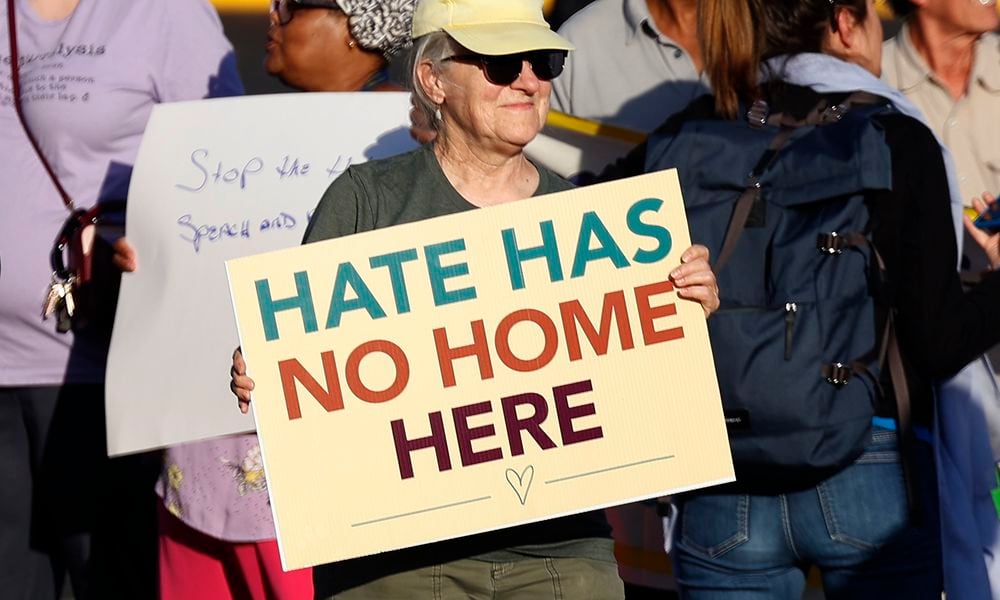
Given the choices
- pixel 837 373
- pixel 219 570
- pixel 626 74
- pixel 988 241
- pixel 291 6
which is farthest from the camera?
pixel 626 74

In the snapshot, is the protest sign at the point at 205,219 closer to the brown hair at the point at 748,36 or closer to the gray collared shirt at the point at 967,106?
the brown hair at the point at 748,36

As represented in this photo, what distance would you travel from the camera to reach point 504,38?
10.5ft

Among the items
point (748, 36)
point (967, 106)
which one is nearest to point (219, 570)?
point (748, 36)

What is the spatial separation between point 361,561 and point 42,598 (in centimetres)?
167

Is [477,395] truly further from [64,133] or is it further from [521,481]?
[64,133]

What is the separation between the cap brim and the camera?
316 cm

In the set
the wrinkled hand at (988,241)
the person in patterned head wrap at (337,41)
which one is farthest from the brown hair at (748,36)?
the person in patterned head wrap at (337,41)

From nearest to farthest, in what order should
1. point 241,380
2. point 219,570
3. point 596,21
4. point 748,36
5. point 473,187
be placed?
point 241,380 → point 473,187 → point 748,36 → point 219,570 → point 596,21

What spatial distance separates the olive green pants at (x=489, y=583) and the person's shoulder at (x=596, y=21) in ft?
6.17

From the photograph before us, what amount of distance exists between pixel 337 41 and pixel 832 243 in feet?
4.56

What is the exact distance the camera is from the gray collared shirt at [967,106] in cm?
454

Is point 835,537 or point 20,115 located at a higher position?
point 20,115

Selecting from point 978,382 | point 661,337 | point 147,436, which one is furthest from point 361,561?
point 978,382

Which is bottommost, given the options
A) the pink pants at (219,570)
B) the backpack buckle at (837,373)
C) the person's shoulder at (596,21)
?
the pink pants at (219,570)
